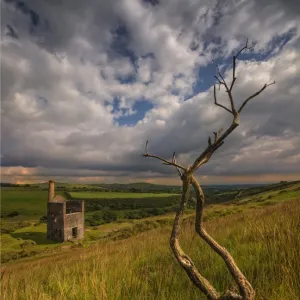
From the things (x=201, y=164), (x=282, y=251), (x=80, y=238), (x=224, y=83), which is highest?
(x=224, y=83)

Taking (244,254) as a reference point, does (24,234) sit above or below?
below

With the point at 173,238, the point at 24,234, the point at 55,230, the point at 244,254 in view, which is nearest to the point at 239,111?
the point at 173,238

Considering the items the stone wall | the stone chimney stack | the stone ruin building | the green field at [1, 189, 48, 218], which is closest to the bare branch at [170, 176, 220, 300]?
the stone ruin building

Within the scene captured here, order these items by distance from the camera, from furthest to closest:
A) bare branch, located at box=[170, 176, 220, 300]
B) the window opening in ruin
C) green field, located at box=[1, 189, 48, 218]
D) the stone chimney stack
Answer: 1. green field, located at box=[1, 189, 48, 218]
2. the stone chimney stack
3. the window opening in ruin
4. bare branch, located at box=[170, 176, 220, 300]

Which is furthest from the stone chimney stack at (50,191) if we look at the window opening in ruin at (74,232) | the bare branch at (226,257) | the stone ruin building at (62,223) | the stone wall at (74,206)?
the bare branch at (226,257)

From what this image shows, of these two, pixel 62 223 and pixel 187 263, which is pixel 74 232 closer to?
pixel 62 223

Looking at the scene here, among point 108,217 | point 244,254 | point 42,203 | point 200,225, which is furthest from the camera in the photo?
point 42,203

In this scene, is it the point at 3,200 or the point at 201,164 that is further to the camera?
the point at 3,200

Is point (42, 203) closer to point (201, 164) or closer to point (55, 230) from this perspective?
point (55, 230)

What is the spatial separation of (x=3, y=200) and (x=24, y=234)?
77241 millimetres

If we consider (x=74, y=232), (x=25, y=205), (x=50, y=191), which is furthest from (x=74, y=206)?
(x=25, y=205)

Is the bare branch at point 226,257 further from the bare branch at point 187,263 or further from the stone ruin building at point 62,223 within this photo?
the stone ruin building at point 62,223

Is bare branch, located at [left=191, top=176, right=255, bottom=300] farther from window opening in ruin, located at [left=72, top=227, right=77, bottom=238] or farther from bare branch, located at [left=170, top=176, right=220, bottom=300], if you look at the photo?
window opening in ruin, located at [left=72, top=227, right=77, bottom=238]

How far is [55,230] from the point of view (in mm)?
51438
